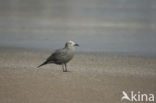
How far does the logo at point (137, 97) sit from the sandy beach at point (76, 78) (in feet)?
0.29

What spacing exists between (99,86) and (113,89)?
279mm

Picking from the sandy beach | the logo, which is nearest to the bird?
the sandy beach

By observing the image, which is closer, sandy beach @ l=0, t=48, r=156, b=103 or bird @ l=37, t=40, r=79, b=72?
sandy beach @ l=0, t=48, r=156, b=103

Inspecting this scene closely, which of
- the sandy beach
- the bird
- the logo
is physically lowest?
the logo

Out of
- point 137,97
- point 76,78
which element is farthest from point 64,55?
point 137,97

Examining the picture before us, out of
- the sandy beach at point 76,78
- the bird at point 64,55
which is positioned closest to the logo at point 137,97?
the sandy beach at point 76,78

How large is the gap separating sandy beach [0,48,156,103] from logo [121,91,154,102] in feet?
0.29

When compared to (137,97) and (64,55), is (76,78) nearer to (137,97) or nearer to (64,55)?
(64,55)

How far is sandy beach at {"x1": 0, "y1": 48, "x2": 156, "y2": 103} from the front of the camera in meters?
9.74

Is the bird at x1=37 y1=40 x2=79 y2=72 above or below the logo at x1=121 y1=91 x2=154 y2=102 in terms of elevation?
above

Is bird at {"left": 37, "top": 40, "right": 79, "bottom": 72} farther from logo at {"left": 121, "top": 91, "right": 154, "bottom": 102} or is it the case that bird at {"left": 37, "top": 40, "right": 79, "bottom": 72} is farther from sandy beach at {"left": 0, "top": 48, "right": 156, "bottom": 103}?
logo at {"left": 121, "top": 91, "right": 154, "bottom": 102}

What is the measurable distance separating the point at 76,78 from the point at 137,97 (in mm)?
1581

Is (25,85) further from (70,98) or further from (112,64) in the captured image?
(112,64)

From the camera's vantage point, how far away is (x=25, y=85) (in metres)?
10.4
